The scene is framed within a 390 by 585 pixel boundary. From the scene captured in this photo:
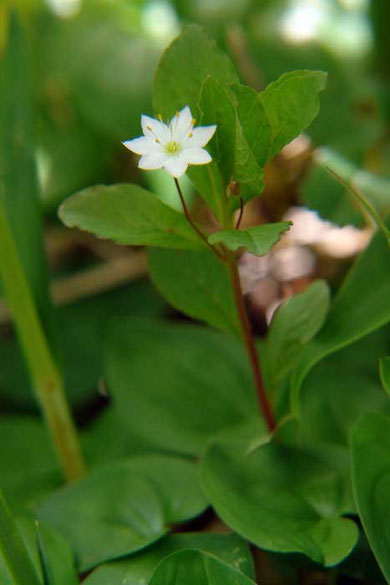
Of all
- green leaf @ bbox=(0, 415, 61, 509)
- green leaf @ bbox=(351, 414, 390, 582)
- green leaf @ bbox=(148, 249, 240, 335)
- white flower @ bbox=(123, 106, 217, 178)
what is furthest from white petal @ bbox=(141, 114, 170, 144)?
green leaf @ bbox=(0, 415, 61, 509)

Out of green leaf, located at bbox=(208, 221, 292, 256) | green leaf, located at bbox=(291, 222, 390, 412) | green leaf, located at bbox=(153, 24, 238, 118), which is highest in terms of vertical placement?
green leaf, located at bbox=(153, 24, 238, 118)

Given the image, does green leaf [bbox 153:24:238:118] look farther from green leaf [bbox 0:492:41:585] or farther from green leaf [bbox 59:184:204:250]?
green leaf [bbox 0:492:41:585]

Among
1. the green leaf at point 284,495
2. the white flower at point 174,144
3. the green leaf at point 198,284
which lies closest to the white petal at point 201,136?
the white flower at point 174,144

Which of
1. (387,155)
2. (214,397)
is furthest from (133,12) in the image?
(214,397)

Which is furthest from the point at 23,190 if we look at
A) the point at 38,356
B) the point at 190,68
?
the point at 190,68

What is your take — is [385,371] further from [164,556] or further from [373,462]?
[164,556]

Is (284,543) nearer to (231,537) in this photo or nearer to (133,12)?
(231,537)
